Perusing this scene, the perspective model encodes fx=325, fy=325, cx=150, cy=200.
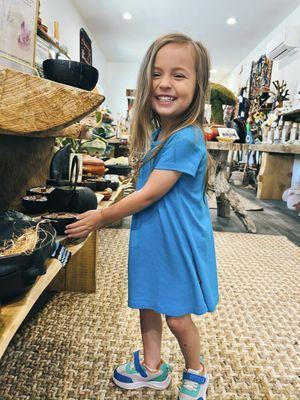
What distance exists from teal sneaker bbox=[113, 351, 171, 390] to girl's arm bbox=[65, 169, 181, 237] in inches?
17.1

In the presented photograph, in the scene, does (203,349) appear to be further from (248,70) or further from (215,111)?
(248,70)

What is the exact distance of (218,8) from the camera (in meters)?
4.89

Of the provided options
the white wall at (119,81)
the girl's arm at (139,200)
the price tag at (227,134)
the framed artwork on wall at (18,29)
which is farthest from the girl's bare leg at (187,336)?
the white wall at (119,81)

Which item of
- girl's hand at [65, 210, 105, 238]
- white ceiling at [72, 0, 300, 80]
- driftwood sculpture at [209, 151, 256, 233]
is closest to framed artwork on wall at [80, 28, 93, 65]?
white ceiling at [72, 0, 300, 80]

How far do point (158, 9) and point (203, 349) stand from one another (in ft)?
17.3

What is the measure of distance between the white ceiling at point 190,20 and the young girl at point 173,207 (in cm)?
389

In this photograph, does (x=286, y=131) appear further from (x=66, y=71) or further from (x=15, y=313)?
(x=15, y=313)

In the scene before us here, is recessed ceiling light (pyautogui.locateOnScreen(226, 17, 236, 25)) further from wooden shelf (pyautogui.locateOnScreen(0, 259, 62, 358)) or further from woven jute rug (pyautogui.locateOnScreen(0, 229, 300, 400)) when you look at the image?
wooden shelf (pyautogui.locateOnScreen(0, 259, 62, 358))

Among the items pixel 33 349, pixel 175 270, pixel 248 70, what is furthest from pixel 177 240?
pixel 248 70

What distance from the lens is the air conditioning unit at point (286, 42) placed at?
14.7 ft

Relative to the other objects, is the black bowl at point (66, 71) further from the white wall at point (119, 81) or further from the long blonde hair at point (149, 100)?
the white wall at point (119, 81)

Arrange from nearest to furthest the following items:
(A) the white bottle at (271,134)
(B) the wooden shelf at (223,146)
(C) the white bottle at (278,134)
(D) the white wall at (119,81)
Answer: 1. (B) the wooden shelf at (223,146)
2. (C) the white bottle at (278,134)
3. (A) the white bottle at (271,134)
4. (D) the white wall at (119,81)

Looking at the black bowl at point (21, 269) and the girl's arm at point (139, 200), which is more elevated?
the girl's arm at point (139, 200)

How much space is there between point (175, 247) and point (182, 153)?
0.72 feet
